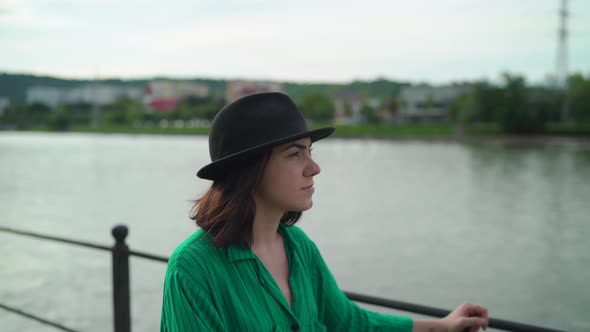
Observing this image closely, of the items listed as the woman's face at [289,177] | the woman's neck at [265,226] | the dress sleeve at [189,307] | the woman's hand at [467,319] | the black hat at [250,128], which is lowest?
the woman's hand at [467,319]

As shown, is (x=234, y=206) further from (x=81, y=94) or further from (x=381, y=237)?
(x=81, y=94)

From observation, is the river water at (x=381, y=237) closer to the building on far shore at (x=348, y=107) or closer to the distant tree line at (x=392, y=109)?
the distant tree line at (x=392, y=109)

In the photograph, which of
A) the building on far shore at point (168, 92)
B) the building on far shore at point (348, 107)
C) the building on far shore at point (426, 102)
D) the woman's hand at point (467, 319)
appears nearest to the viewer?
the woman's hand at point (467, 319)

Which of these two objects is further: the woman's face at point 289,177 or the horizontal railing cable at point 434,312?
the horizontal railing cable at point 434,312

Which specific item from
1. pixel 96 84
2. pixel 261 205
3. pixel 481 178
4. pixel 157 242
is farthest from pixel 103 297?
pixel 96 84

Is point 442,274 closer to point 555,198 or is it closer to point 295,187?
point 295,187

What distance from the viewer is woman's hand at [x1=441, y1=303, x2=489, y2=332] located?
5.47 ft

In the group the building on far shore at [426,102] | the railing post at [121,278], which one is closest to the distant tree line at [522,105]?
the building on far shore at [426,102]

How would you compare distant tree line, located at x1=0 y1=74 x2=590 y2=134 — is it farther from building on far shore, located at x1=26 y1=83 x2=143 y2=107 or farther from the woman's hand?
the woman's hand

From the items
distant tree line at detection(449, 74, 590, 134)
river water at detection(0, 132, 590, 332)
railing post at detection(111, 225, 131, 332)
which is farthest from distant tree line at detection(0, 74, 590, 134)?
railing post at detection(111, 225, 131, 332)

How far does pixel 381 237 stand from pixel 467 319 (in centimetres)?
1602

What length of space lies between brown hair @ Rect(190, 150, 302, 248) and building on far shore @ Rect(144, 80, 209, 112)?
15180 cm

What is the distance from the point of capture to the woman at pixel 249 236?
135cm

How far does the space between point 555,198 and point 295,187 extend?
27.5m
